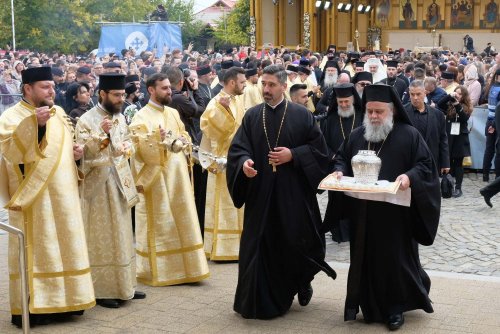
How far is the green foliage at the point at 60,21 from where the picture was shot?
42875 millimetres

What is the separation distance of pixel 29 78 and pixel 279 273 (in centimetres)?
245

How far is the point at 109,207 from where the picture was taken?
7.18m

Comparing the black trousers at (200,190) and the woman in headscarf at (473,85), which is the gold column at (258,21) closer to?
the woman in headscarf at (473,85)

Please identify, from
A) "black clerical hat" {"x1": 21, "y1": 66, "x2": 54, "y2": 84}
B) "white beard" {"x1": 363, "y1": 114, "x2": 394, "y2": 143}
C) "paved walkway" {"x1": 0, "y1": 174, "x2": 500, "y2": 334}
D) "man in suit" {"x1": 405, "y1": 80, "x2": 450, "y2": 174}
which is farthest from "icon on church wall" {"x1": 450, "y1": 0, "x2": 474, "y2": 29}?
"black clerical hat" {"x1": 21, "y1": 66, "x2": 54, "y2": 84}

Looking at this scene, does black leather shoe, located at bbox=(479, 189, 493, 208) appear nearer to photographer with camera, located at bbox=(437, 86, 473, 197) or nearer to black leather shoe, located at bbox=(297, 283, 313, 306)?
photographer with camera, located at bbox=(437, 86, 473, 197)

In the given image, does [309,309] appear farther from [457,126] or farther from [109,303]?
[457,126]

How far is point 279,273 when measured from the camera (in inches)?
272

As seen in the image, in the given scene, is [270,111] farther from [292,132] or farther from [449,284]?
[449,284]

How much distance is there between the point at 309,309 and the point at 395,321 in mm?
871

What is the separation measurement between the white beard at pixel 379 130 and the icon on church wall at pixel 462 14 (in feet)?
138

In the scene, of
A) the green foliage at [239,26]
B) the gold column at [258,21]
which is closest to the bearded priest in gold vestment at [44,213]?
the gold column at [258,21]

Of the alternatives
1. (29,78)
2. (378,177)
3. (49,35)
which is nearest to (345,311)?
(378,177)

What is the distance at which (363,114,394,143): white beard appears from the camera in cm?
654

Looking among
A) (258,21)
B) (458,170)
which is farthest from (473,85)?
(258,21)
